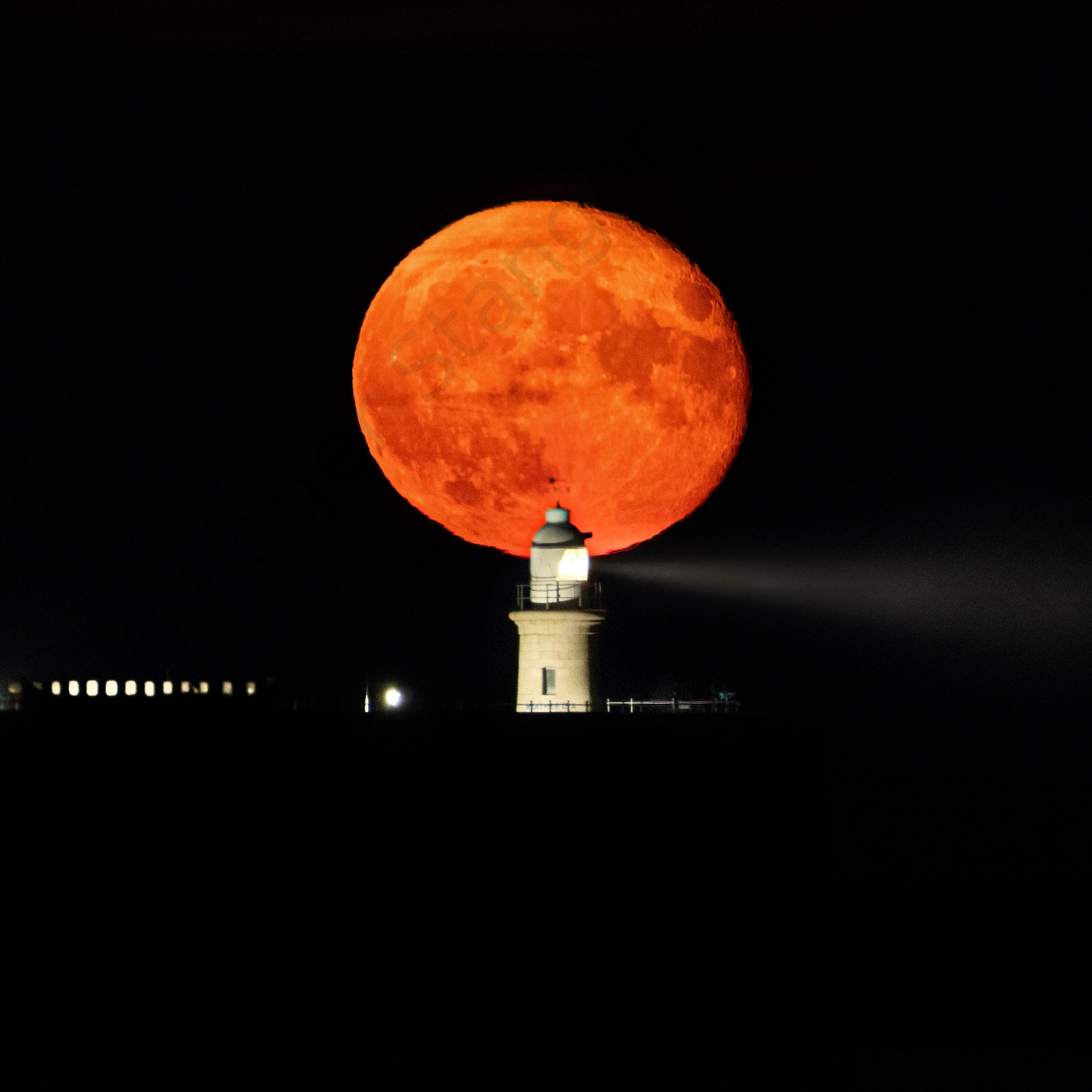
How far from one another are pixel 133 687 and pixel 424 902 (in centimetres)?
1084

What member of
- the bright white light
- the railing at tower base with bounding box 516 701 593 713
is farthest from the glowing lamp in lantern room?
the railing at tower base with bounding box 516 701 593 713

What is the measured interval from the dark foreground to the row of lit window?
394cm

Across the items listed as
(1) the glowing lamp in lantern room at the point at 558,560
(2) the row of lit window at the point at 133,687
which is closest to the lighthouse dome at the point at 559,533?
(1) the glowing lamp in lantern room at the point at 558,560

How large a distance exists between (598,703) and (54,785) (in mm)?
15690

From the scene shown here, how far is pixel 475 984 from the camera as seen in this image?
26812mm

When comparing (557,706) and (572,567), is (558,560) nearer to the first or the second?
(572,567)

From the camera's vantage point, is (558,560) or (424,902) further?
(558,560)

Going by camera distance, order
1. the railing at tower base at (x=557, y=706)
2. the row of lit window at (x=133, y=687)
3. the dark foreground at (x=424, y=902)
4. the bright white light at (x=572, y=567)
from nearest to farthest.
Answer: the dark foreground at (x=424, y=902) → the row of lit window at (x=133, y=687) → the railing at tower base at (x=557, y=706) → the bright white light at (x=572, y=567)

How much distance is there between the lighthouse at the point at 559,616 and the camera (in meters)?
36.1

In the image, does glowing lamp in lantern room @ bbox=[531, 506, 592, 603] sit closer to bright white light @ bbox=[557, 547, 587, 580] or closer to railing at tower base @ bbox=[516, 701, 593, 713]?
bright white light @ bbox=[557, 547, 587, 580]

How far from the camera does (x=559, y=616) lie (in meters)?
36.2

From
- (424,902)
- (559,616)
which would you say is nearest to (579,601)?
(559,616)

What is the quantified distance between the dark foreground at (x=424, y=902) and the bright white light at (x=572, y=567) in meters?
8.20

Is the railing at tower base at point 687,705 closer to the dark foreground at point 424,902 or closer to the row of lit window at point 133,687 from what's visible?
the dark foreground at point 424,902
